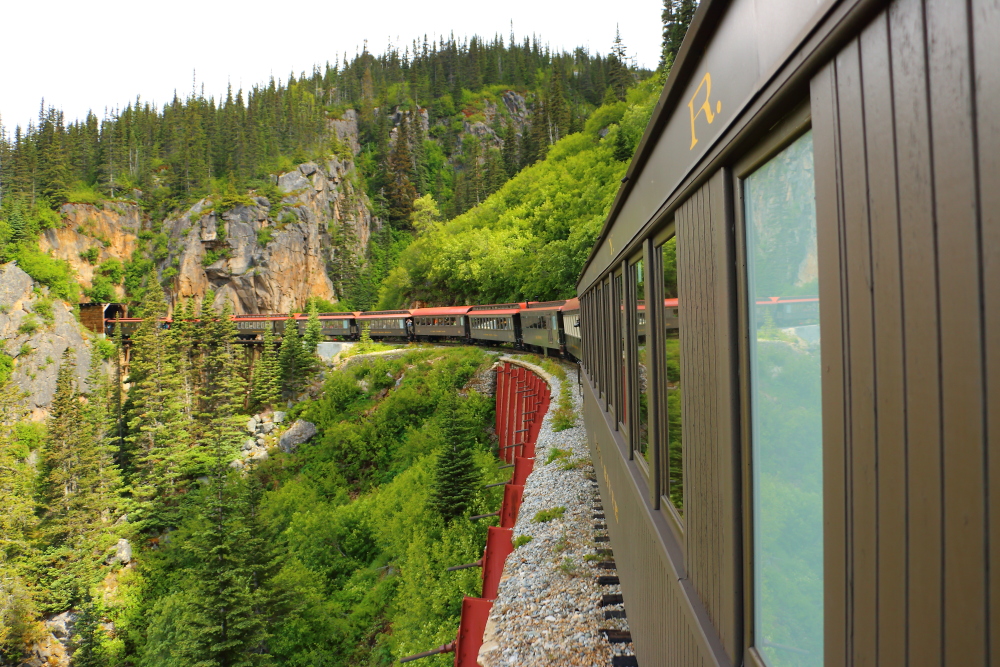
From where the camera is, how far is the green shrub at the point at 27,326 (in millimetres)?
51938

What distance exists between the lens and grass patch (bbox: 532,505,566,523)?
749 centimetres

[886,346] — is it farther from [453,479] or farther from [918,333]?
[453,479]

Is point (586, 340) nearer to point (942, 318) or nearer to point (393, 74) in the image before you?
point (942, 318)

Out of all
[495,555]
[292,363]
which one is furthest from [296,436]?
[495,555]

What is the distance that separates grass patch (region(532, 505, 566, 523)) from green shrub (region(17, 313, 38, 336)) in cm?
6628

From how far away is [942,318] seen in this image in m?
0.71

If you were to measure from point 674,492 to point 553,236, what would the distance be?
39.5 m

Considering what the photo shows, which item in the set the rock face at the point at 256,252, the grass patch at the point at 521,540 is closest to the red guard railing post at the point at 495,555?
the grass patch at the point at 521,540

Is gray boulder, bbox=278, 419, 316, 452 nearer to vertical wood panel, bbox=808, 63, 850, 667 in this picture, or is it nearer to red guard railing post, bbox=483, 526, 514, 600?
red guard railing post, bbox=483, 526, 514, 600

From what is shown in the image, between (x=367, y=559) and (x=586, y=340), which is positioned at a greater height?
(x=586, y=340)

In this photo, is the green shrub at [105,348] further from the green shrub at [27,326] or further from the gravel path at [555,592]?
the gravel path at [555,592]

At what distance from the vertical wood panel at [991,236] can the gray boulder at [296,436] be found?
117 ft

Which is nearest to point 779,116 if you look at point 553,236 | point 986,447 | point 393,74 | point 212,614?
point 986,447

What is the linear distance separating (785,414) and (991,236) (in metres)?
0.83
